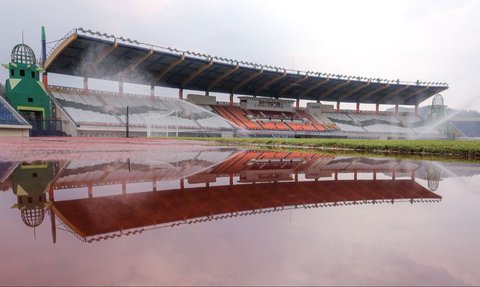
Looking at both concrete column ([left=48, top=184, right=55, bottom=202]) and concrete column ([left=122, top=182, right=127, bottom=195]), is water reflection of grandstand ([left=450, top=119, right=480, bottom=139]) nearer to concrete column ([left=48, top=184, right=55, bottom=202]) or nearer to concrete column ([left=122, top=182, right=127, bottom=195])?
concrete column ([left=122, top=182, right=127, bottom=195])

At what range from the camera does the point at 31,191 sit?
459 cm

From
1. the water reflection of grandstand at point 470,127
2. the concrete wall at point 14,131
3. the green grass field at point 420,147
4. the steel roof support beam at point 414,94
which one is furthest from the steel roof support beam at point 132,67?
the water reflection of grandstand at point 470,127

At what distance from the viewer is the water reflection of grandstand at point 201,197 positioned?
3268 millimetres

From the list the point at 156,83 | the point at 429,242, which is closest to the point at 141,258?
the point at 429,242

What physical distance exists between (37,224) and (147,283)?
1.90m

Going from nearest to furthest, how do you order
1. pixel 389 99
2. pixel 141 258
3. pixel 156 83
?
pixel 141 258 < pixel 156 83 < pixel 389 99

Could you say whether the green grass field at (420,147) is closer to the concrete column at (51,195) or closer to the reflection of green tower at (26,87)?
the concrete column at (51,195)

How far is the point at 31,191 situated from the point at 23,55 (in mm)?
34692

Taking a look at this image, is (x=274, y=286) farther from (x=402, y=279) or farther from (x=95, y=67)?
(x=95, y=67)

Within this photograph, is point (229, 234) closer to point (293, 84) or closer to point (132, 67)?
point (132, 67)

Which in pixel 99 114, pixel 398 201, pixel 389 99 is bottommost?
pixel 398 201

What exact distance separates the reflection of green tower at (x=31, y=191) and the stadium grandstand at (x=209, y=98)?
26.5 m

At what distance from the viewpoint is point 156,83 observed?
137ft

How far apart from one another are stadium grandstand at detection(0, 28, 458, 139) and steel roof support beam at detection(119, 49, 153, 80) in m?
0.13
